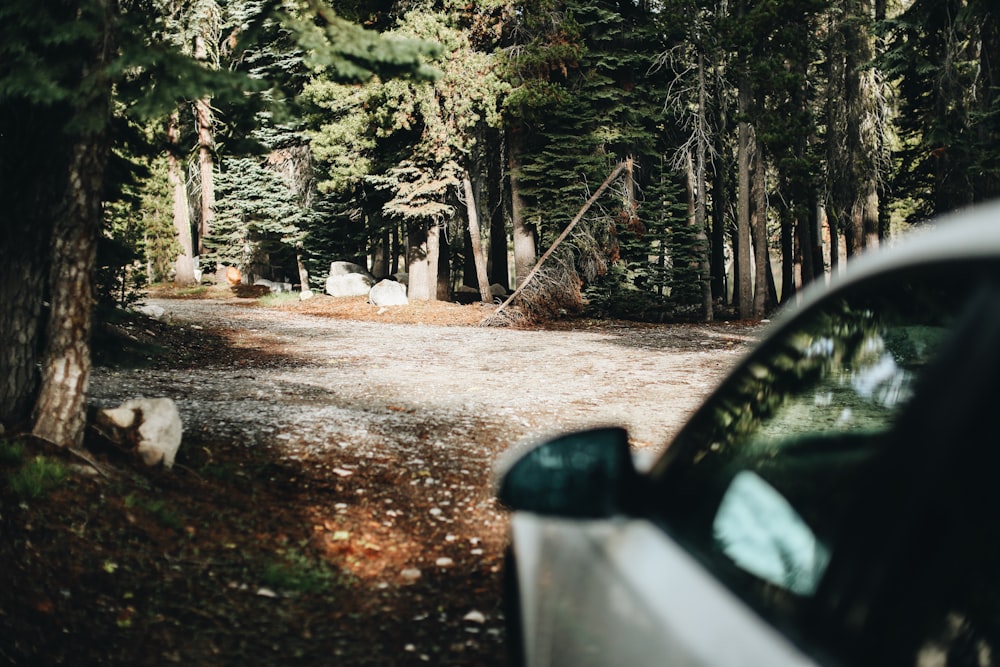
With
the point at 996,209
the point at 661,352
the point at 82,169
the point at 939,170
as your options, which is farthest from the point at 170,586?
the point at 939,170

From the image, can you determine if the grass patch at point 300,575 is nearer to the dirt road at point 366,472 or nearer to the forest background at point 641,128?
the dirt road at point 366,472

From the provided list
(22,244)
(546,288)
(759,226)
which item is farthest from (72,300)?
(759,226)

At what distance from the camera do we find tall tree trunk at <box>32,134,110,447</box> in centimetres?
501

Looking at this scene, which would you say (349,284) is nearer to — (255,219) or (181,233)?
(255,219)

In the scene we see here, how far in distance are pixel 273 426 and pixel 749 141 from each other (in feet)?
63.4

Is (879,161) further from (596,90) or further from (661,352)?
(661,352)

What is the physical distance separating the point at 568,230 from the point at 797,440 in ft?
66.9

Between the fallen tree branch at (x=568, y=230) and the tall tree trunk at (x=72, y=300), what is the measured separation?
16666 mm

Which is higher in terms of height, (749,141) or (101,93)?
(749,141)

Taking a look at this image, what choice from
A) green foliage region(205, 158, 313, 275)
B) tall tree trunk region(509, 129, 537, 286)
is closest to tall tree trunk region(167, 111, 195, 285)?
green foliage region(205, 158, 313, 275)

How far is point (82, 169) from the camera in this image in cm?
504

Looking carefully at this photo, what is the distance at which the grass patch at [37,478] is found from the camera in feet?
15.2

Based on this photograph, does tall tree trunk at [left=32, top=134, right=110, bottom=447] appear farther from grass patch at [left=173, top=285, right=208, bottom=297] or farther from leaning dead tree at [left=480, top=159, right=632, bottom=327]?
grass patch at [left=173, top=285, right=208, bottom=297]

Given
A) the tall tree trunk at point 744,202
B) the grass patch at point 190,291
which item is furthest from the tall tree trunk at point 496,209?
the grass patch at point 190,291
